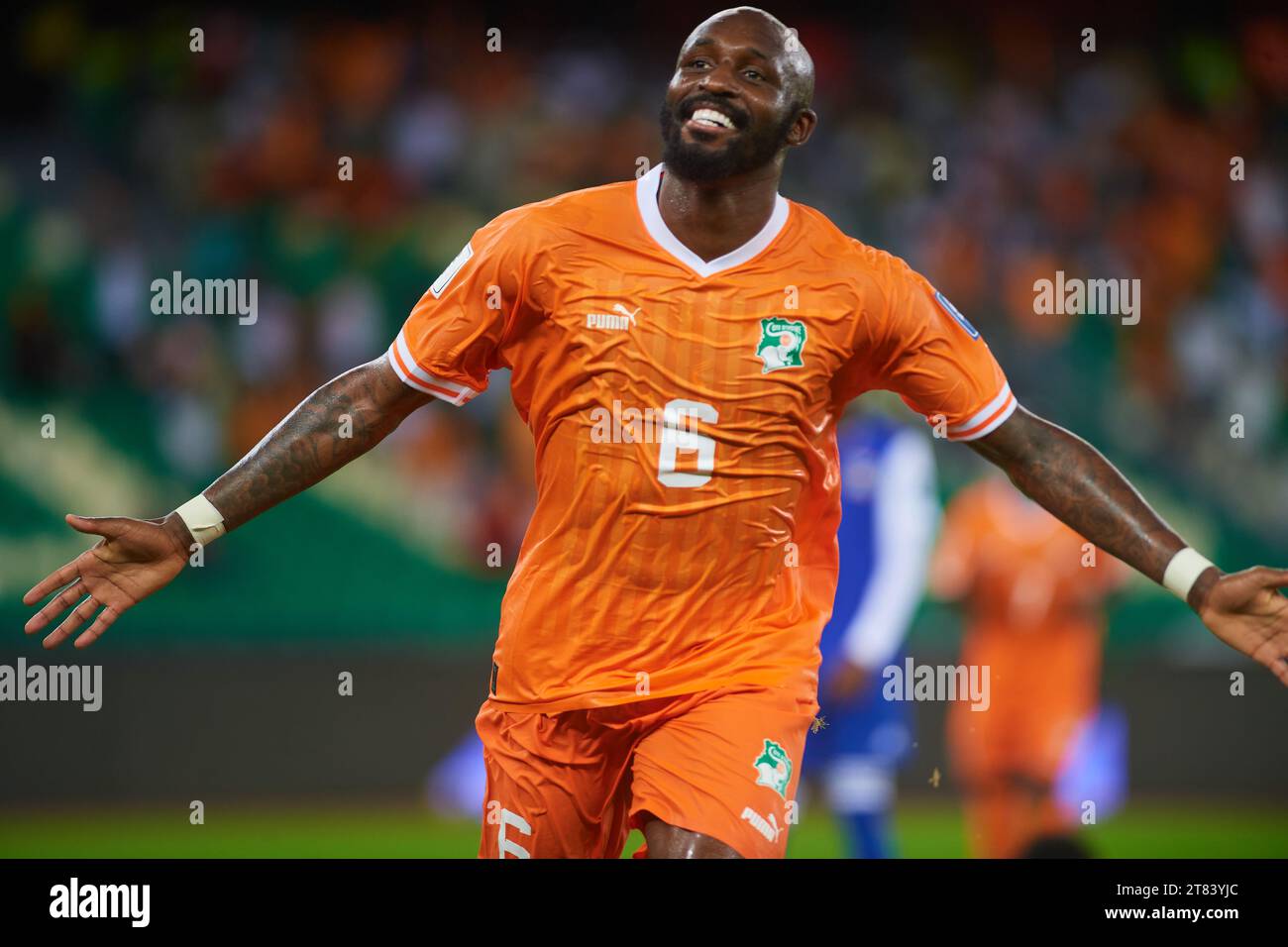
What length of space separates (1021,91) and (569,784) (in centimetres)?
967

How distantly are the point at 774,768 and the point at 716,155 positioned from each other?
161cm

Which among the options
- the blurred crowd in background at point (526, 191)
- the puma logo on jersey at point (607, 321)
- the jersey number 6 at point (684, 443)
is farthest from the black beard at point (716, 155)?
the blurred crowd in background at point (526, 191)

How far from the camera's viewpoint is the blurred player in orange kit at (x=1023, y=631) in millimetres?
8477

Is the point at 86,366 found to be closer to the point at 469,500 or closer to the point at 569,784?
the point at 469,500

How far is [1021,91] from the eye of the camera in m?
12.5

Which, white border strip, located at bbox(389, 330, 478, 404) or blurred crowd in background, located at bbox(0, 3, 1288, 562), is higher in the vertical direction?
blurred crowd in background, located at bbox(0, 3, 1288, 562)

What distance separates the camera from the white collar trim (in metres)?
4.30

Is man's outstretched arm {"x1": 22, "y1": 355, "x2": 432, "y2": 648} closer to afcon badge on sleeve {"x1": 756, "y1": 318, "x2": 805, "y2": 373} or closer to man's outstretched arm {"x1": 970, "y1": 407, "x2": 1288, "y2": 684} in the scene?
afcon badge on sleeve {"x1": 756, "y1": 318, "x2": 805, "y2": 373}

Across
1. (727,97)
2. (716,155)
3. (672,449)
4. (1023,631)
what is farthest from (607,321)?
(1023,631)

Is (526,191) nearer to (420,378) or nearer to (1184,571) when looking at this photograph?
(420,378)

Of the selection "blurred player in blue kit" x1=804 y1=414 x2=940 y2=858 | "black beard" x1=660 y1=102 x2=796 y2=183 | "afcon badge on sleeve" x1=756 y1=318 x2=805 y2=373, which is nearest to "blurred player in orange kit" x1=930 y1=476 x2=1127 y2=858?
"blurred player in blue kit" x1=804 y1=414 x2=940 y2=858

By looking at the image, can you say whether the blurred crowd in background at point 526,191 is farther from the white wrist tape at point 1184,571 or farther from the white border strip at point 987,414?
the white wrist tape at point 1184,571

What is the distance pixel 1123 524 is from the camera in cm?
429
